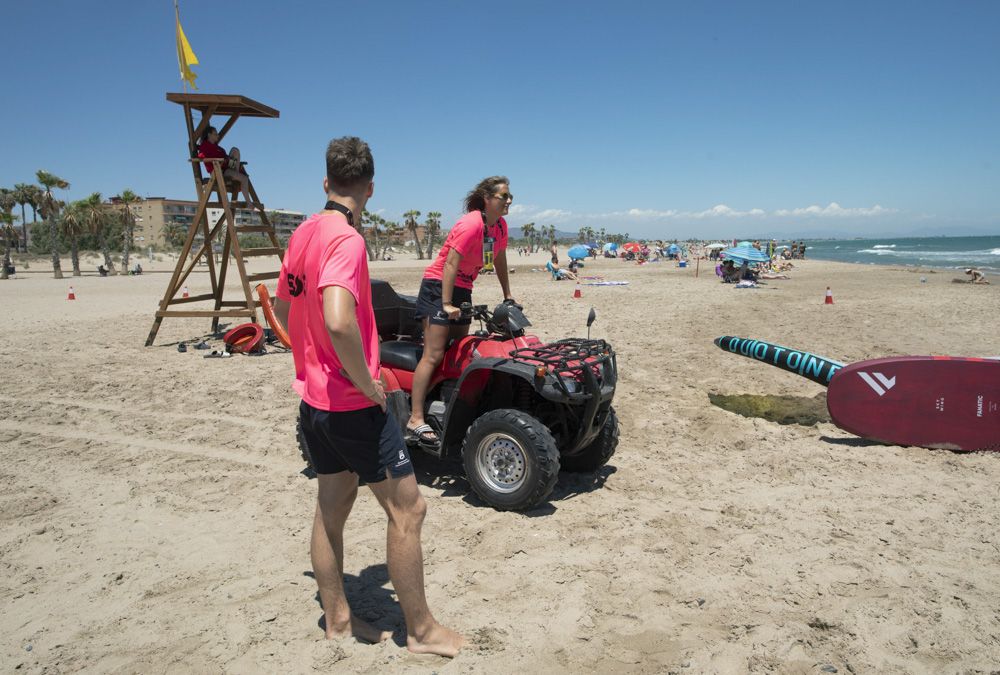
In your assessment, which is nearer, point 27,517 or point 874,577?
point 874,577

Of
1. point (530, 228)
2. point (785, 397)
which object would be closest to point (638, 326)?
point (785, 397)

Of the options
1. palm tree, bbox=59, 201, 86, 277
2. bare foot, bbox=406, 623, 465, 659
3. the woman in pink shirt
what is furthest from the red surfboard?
palm tree, bbox=59, 201, 86, 277

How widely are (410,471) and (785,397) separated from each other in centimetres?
549

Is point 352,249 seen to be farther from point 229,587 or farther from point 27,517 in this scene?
point 27,517

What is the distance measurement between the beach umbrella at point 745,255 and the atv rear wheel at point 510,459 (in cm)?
1974

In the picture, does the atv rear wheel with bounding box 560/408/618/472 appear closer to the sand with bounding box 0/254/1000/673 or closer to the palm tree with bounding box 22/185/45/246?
the sand with bounding box 0/254/1000/673

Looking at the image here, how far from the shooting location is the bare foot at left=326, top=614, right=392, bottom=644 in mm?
2697

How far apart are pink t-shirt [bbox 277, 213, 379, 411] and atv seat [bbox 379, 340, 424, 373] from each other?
6.92 ft

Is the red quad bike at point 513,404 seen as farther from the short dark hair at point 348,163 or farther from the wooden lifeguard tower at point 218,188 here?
the wooden lifeguard tower at point 218,188

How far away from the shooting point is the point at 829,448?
16.3 ft

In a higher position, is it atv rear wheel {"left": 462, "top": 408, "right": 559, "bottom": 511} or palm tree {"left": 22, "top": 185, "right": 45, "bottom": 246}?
palm tree {"left": 22, "top": 185, "right": 45, "bottom": 246}

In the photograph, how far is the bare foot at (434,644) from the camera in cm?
256

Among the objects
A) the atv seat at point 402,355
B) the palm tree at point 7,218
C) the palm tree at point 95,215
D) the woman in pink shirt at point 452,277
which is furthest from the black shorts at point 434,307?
the palm tree at point 95,215

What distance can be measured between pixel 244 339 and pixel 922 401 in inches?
327
